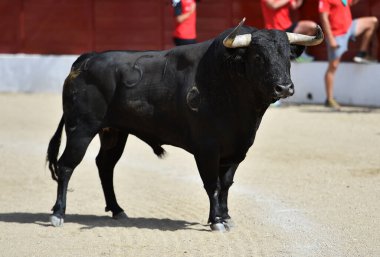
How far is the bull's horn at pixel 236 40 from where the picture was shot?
7.32 metres

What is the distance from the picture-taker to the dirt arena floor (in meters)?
7.10

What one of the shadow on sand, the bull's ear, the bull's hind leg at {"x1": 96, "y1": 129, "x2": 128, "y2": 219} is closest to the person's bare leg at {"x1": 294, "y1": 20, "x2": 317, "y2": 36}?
the bull's hind leg at {"x1": 96, "y1": 129, "x2": 128, "y2": 219}

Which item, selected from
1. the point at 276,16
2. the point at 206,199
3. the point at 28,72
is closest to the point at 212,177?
the point at 206,199

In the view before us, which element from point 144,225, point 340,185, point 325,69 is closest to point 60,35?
point 325,69

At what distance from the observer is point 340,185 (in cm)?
947

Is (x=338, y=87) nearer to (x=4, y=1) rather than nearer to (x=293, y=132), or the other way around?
(x=293, y=132)

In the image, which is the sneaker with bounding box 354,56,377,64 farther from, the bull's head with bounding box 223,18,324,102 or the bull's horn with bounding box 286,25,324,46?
the bull's head with bounding box 223,18,324,102

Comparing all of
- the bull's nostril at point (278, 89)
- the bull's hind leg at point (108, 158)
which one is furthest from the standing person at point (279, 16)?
the bull's nostril at point (278, 89)

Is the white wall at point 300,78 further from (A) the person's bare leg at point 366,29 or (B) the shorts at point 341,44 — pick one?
(B) the shorts at point 341,44

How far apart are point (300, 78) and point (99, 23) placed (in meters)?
3.87

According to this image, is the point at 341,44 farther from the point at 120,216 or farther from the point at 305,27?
the point at 120,216

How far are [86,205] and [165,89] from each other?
5.07 ft

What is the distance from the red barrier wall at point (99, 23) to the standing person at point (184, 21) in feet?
8.04

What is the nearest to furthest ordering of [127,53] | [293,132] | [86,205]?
[127,53], [86,205], [293,132]
